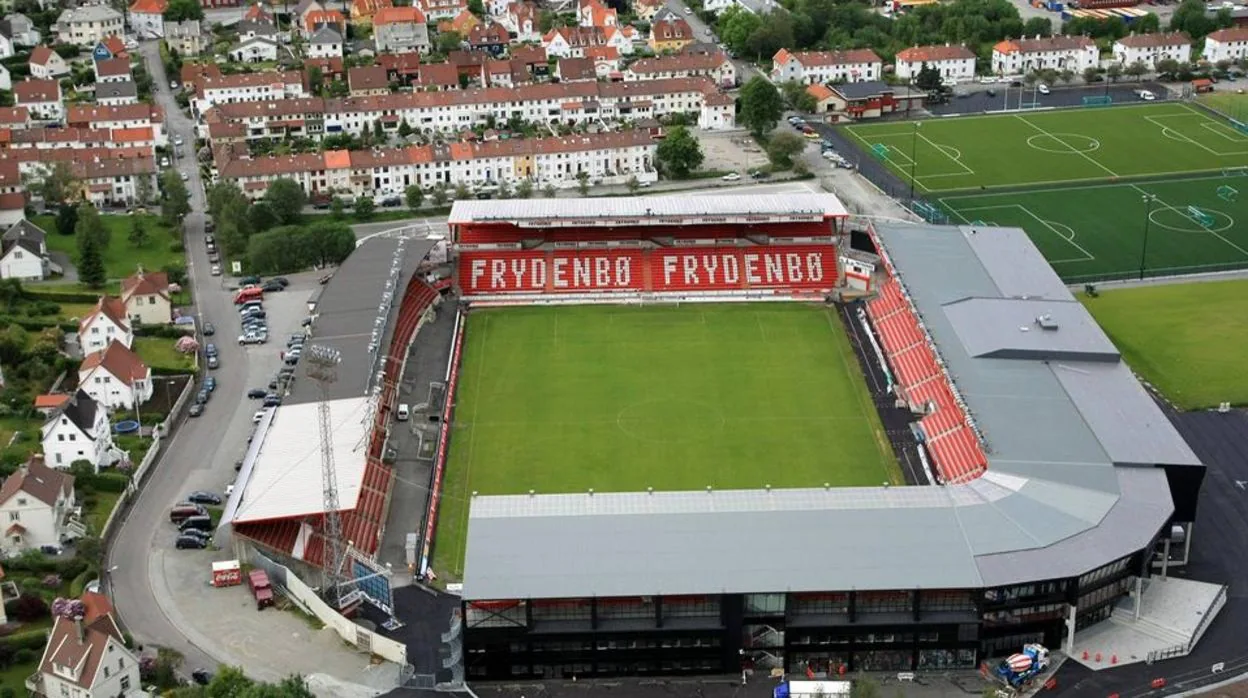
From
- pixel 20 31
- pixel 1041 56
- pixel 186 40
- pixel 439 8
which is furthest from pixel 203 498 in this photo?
pixel 439 8

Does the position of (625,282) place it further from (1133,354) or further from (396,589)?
(396,589)

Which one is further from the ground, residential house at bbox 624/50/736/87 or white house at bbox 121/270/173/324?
residential house at bbox 624/50/736/87

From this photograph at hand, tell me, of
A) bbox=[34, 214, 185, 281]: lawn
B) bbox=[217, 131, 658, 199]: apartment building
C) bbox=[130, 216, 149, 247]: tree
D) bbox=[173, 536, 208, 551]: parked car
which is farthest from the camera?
bbox=[217, 131, 658, 199]: apartment building

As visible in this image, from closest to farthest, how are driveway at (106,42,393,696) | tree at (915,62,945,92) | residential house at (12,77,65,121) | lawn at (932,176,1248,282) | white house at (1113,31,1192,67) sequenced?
1. driveway at (106,42,393,696)
2. lawn at (932,176,1248,282)
3. residential house at (12,77,65,121)
4. tree at (915,62,945,92)
5. white house at (1113,31,1192,67)

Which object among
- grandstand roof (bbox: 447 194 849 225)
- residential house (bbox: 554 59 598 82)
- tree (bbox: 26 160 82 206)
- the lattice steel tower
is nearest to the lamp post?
grandstand roof (bbox: 447 194 849 225)

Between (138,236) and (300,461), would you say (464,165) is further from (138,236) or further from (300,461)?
(300,461)

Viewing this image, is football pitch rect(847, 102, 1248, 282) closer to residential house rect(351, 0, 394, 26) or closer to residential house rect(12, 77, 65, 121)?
residential house rect(351, 0, 394, 26)
